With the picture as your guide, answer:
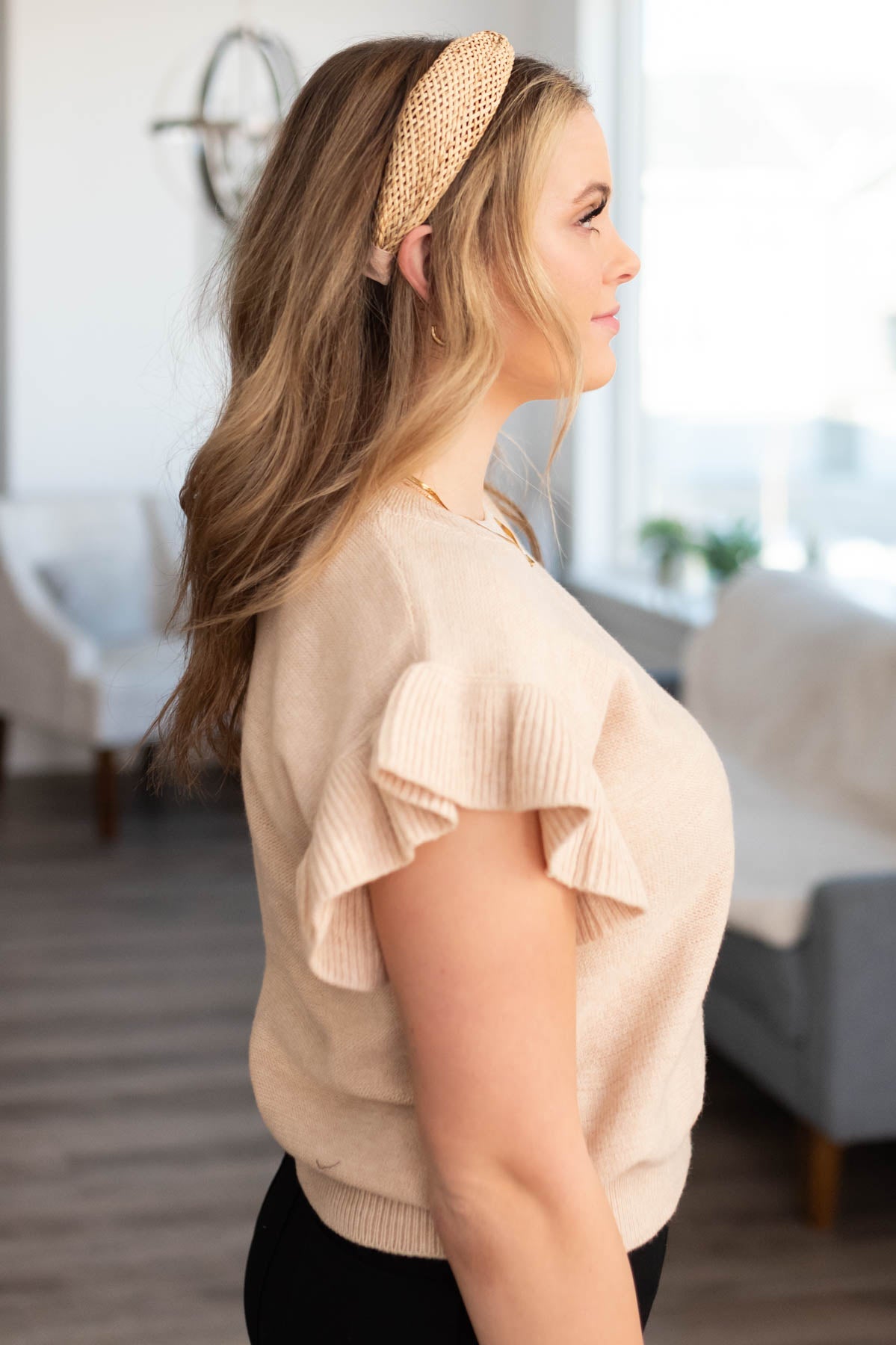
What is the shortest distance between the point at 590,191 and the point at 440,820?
0.40 metres

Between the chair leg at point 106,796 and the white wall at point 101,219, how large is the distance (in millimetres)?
940

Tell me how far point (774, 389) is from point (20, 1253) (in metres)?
3.37

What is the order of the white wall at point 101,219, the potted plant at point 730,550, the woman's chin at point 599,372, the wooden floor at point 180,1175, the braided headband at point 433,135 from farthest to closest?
the white wall at point 101,219
the potted plant at point 730,550
the wooden floor at point 180,1175
the woman's chin at point 599,372
the braided headband at point 433,135

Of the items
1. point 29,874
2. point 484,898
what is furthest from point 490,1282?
point 29,874

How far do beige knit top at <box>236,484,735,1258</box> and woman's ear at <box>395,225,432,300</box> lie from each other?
12 centimetres

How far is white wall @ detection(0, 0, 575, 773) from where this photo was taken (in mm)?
5051

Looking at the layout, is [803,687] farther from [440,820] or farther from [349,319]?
[440,820]

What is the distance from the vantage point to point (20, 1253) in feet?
7.09

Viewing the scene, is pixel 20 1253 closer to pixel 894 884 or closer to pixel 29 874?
pixel 894 884

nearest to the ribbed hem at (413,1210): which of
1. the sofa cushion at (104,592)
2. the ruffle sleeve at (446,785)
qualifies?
the ruffle sleeve at (446,785)

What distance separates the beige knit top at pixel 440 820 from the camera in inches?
26.0

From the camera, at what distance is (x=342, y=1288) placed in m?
0.82

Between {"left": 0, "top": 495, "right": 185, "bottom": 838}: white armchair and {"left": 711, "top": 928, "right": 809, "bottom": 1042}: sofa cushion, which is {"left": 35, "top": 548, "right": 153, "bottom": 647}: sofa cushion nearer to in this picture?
{"left": 0, "top": 495, "right": 185, "bottom": 838}: white armchair

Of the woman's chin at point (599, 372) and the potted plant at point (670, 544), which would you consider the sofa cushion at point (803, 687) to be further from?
the woman's chin at point (599, 372)
